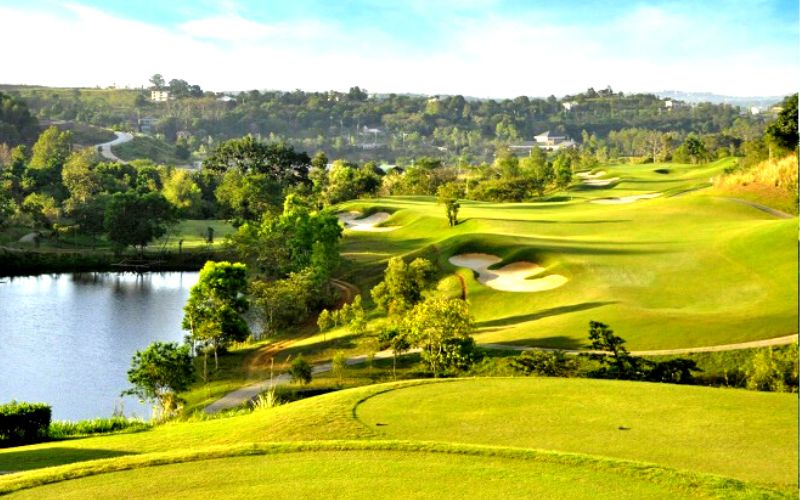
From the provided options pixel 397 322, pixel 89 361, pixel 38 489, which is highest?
pixel 38 489

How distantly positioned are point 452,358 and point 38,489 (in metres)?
17.7

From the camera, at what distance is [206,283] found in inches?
1555

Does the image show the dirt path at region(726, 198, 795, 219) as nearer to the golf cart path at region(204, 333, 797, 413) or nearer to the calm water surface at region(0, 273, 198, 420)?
the golf cart path at region(204, 333, 797, 413)

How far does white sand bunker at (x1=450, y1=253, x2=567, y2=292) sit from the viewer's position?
135ft

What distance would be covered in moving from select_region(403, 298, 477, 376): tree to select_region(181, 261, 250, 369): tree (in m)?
11.0

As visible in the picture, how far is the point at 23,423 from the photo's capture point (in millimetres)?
22109

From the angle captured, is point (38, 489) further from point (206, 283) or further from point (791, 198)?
point (791, 198)

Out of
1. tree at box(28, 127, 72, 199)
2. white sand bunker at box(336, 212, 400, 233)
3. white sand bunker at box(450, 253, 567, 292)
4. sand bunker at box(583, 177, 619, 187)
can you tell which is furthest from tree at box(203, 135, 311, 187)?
white sand bunker at box(450, 253, 567, 292)

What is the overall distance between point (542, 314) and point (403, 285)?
6385 millimetres

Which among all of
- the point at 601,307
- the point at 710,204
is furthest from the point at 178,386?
the point at 710,204

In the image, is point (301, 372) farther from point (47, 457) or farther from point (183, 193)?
point (183, 193)

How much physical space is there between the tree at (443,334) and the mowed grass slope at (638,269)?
3.49 meters

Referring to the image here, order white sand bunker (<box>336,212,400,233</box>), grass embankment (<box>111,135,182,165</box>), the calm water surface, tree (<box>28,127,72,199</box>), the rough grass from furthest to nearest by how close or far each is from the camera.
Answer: grass embankment (<box>111,135,182,165</box>) → tree (<box>28,127,72,199</box>) → white sand bunker (<box>336,212,400,233</box>) → the rough grass → the calm water surface

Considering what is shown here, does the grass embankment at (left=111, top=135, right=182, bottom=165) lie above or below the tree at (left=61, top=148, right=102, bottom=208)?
above
